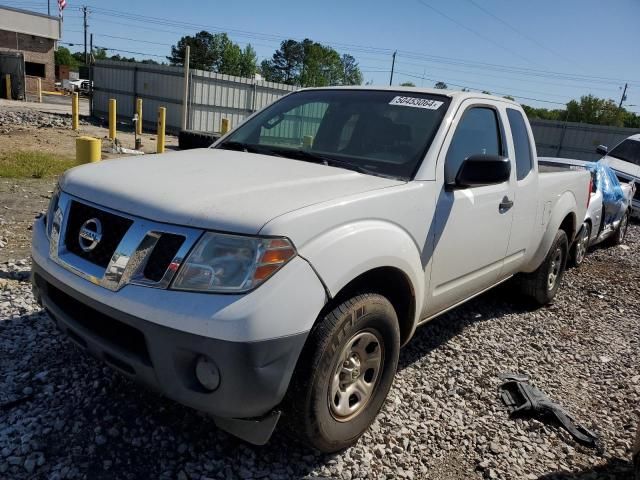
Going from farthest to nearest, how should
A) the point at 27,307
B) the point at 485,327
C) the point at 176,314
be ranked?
the point at 485,327 < the point at 27,307 < the point at 176,314

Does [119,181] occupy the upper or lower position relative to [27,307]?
upper

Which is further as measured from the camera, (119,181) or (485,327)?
(485,327)

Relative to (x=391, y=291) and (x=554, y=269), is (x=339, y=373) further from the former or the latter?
(x=554, y=269)

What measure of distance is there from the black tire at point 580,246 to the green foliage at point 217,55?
83573mm

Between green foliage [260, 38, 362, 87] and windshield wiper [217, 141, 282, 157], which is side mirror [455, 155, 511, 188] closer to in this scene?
windshield wiper [217, 141, 282, 157]

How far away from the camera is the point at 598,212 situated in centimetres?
759

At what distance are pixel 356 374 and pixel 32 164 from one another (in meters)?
9.09

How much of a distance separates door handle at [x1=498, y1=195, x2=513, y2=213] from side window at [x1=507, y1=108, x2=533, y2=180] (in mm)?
368

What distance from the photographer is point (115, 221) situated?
229cm

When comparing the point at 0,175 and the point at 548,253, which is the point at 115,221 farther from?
the point at 0,175

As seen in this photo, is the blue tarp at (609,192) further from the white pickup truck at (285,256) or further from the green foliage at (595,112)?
the green foliage at (595,112)

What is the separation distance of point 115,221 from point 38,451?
118 cm

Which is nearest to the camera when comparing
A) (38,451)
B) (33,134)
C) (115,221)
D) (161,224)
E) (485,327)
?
(161,224)

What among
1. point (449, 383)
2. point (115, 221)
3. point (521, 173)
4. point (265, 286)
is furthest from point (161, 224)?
point (521, 173)
